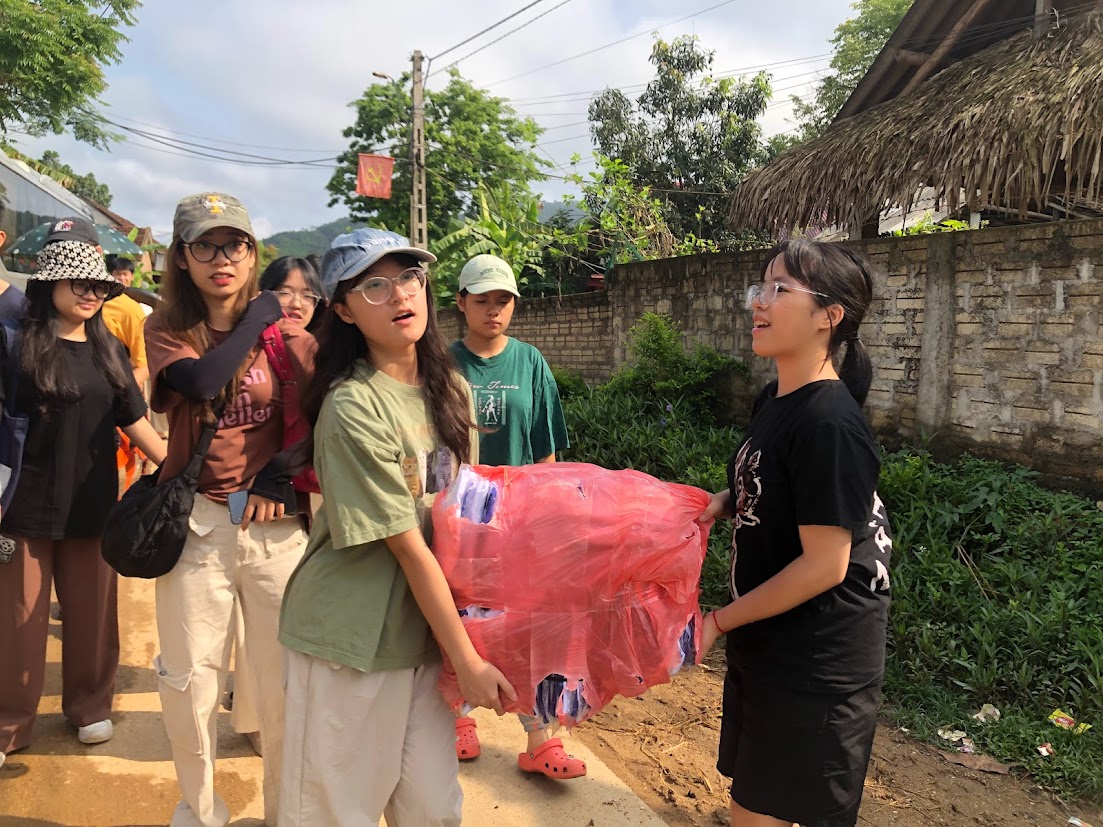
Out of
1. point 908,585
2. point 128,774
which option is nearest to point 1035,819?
point 908,585

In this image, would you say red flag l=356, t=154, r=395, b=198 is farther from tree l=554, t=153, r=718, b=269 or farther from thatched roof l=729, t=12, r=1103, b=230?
thatched roof l=729, t=12, r=1103, b=230

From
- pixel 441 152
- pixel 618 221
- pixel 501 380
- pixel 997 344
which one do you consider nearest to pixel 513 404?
pixel 501 380

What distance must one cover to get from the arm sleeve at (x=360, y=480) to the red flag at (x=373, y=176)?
54.3 feet

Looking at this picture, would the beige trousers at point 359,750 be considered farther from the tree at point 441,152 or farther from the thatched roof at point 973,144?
the tree at point 441,152

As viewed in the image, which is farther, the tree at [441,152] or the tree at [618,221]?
the tree at [441,152]

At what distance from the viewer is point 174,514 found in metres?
2.00

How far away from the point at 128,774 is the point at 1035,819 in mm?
3105

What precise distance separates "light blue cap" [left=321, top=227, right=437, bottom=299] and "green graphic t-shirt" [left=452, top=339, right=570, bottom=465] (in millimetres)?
1195

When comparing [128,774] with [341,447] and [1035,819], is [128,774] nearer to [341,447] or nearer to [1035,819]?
[341,447]

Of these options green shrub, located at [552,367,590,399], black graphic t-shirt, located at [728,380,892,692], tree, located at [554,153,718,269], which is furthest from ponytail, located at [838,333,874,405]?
tree, located at [554,153,718,269]

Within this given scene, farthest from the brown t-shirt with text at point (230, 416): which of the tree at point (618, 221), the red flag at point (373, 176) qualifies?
the red flag at point (373, 176)

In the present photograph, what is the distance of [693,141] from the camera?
15.0 meters

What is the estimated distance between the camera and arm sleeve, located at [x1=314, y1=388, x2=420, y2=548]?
145 centimetres

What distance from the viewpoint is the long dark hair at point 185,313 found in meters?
2.05
